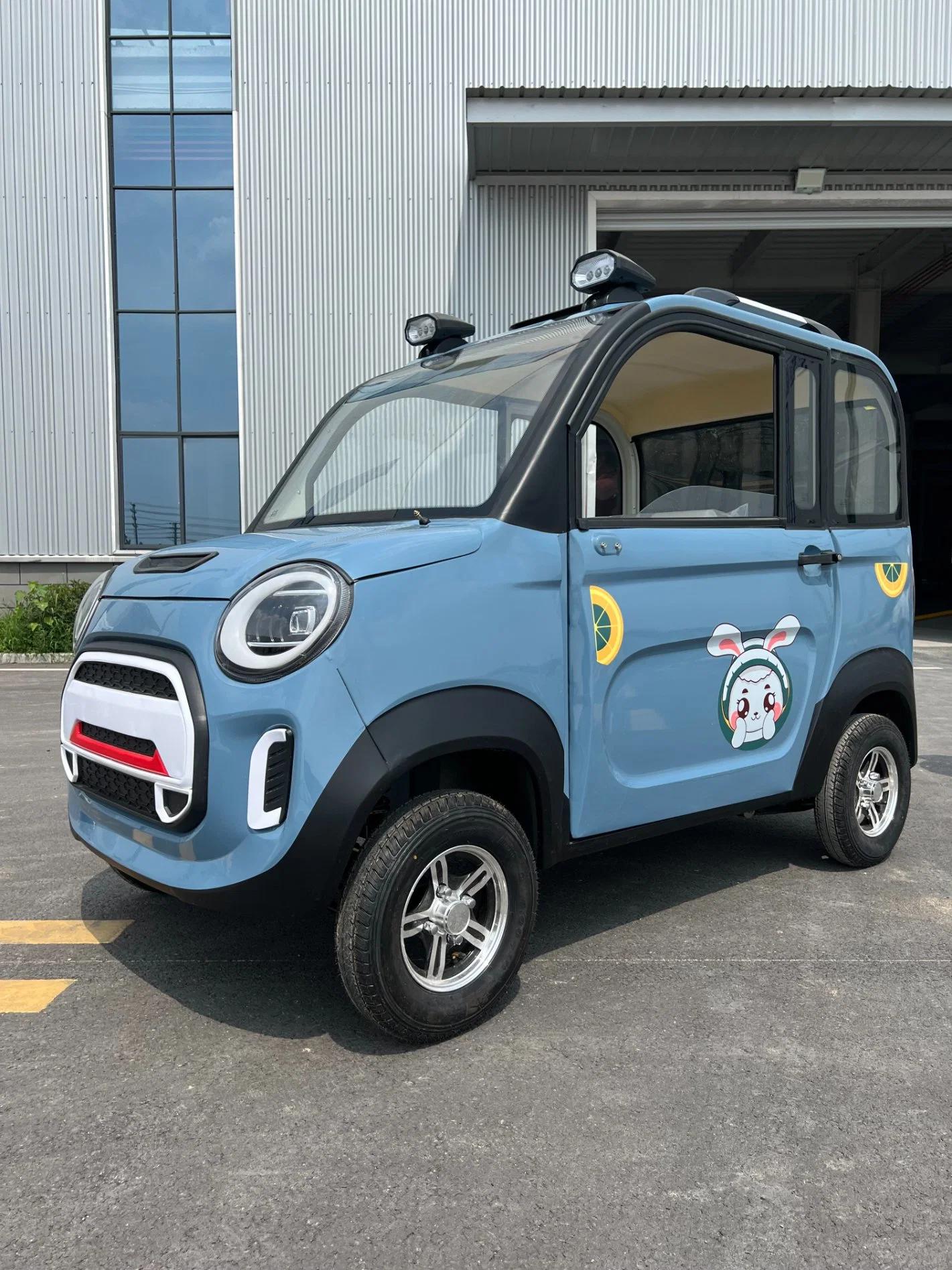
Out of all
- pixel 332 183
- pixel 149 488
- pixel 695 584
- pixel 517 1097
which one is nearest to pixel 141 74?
pixel 332 183

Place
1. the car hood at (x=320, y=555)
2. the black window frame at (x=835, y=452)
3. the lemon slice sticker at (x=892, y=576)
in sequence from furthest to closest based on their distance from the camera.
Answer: the lemon slice sticker at (x=892, y=576), the black window frame at (x=835, y=452), the car hood at (x=320, y=555)

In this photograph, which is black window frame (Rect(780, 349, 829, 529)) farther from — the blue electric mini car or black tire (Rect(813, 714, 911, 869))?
black tire (Rect(813, 714, 911, 869))

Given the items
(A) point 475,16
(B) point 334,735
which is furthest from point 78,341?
(B) point 334,735

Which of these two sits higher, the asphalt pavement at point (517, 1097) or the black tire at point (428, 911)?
the black tire at point (428, 911)

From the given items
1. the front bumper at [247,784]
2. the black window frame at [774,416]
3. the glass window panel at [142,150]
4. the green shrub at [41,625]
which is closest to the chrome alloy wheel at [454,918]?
the front bumper at [247,784]

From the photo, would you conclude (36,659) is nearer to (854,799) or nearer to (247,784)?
(854,799)

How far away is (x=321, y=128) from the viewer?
13.0m

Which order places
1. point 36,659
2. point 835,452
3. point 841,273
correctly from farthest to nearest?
1. point 841,273
2. point 36,659
3. point 835,452

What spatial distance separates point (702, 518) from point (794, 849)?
1917mm

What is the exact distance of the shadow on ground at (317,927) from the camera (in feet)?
9.50

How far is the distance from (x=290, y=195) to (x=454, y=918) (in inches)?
491

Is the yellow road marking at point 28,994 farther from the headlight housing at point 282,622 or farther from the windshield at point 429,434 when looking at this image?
the windshield at point 429,434

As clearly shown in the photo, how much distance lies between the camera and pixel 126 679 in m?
2.74

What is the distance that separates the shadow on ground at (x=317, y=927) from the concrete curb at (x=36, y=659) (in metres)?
9.40
